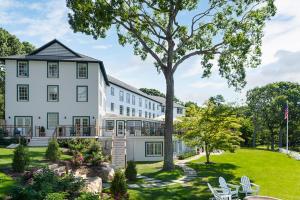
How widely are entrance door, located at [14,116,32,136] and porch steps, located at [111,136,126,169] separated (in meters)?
9.65

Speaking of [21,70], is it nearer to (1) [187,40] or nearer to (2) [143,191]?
(1) [187,40]

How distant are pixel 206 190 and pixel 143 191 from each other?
3835 millimetres

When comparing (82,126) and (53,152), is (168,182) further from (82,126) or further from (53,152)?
(82,126)

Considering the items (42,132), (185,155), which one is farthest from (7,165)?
(185,155)

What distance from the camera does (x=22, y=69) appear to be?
3850 cm

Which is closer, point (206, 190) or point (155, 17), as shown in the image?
point (206, 190)

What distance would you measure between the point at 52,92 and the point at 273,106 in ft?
140

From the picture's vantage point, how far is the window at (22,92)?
3822 centimetres

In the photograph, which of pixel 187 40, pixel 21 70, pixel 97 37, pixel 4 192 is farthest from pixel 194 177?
pixel 21 70

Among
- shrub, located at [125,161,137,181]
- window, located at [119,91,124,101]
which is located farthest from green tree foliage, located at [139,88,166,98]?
shrub, located at [125,161,137,181]

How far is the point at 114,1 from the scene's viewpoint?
25.3m

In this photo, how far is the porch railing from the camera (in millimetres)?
35472

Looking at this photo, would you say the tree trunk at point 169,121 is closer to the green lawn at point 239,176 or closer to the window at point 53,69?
the green lawn at point 239,176

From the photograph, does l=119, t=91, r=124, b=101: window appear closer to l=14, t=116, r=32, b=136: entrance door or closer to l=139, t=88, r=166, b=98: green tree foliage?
l=14, t=116, r=32, b=136: entrance door
